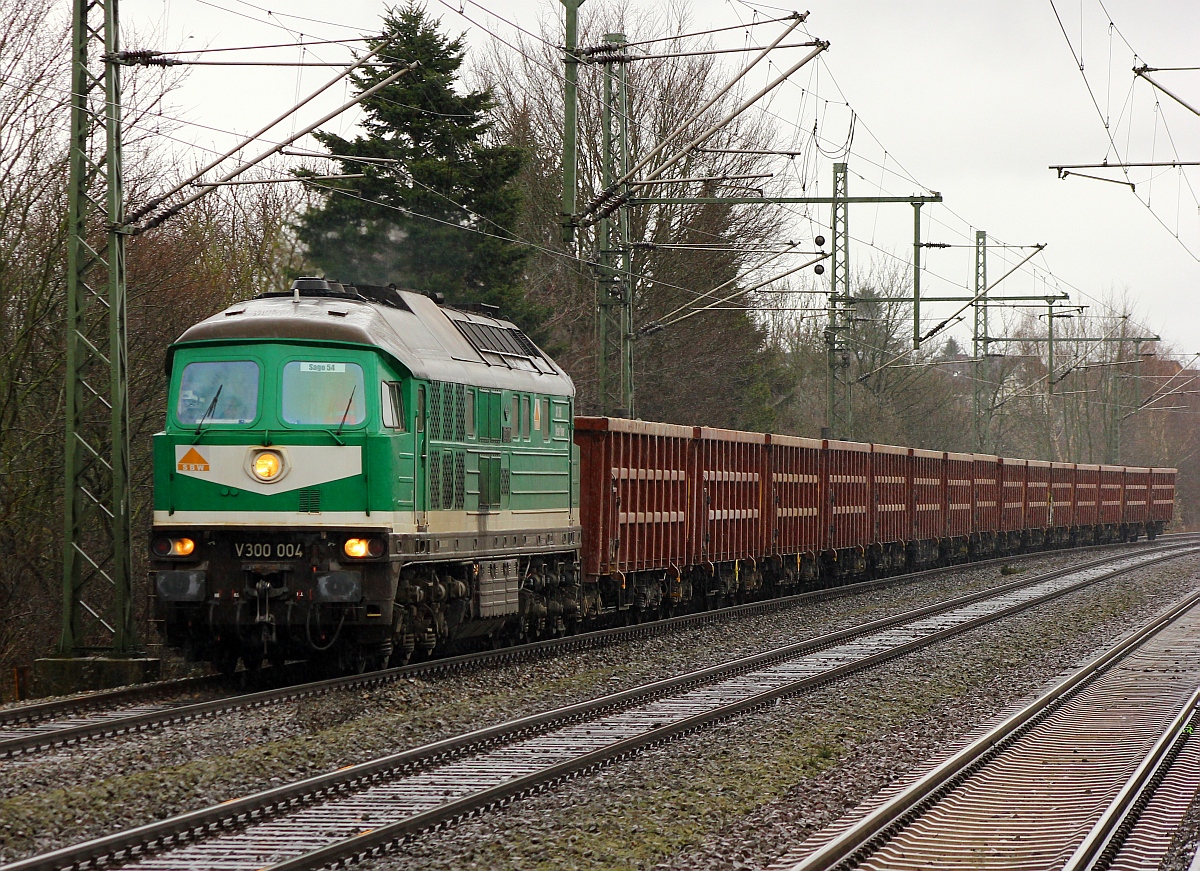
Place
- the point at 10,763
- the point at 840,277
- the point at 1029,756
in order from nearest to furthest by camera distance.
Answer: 1. the point at 10,763
2. the point at 1029,756
3. the point at 840,277

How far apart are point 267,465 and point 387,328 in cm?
176

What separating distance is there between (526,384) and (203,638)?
5.06 meters

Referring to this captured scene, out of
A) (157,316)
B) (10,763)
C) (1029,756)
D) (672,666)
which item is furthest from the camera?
(157,316)

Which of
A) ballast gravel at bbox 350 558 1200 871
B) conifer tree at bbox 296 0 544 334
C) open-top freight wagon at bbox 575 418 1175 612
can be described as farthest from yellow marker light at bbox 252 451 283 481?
conifer tree at bbox 296 0 544 334

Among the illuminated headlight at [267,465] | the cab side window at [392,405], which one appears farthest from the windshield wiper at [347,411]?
the illuminated headlight at [267,465]

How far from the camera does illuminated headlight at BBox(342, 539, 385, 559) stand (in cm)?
1304

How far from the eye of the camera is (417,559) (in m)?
13.8

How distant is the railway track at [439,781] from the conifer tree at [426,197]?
1623 cm

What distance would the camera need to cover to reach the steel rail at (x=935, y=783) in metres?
7.70

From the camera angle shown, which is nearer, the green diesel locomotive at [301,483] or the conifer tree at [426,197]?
the green diesel locomotive at [301,483]

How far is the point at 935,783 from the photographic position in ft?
31.9

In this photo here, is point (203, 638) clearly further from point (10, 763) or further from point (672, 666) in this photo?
point (672, 666)

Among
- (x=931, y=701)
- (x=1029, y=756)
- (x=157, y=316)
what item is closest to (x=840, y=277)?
(x=157, y=316)

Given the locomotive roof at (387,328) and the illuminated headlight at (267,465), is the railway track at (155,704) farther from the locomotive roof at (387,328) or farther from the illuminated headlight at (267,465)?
Answer: the locomotive roof at (387,328)
